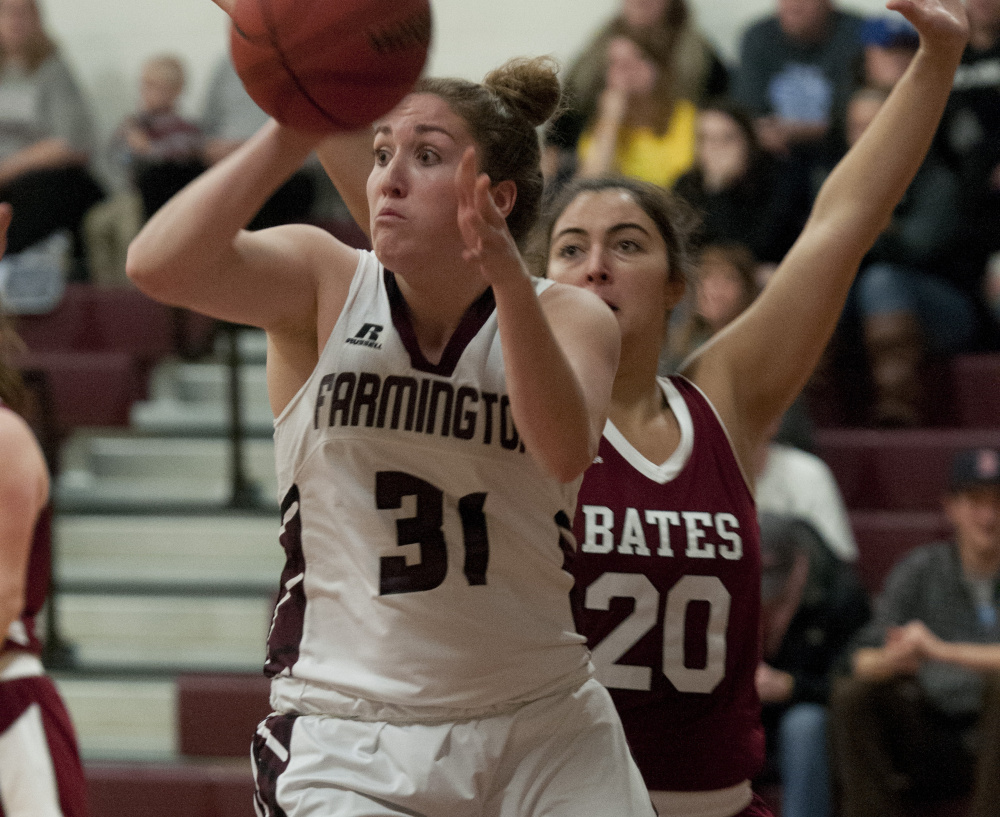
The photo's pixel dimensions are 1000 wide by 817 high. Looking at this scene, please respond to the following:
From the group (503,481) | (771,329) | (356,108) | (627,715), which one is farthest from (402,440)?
(771,329)

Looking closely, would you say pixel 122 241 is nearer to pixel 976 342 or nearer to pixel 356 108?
pixel 976 342

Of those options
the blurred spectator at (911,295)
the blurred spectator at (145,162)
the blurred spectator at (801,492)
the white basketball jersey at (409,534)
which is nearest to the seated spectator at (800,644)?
the blurred spectator at (801,492)

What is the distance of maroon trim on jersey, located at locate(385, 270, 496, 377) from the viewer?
6.89ft

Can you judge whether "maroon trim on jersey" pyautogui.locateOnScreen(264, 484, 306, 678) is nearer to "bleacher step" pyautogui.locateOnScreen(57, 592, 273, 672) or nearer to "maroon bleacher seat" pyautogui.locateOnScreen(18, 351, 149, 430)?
"bleacher step" pyautogui.locateOnScreen(57, 592, 273, 672)

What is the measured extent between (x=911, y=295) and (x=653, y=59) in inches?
66.2

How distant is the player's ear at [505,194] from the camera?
2.22 metres

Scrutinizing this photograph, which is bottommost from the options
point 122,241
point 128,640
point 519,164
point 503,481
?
point 128,640

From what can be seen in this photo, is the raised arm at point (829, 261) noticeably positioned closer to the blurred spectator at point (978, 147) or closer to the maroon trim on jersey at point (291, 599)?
the maroon trim on jersey at point (291, 599)

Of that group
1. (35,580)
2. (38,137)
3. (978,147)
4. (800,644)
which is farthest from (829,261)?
(38,137)

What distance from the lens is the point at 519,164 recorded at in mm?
2258

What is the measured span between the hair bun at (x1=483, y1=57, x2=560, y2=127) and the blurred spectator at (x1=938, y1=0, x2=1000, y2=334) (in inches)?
169

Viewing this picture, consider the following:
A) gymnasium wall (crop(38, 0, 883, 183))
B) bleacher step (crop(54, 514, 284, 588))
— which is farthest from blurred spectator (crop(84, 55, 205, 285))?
bleacher step (crop(54, 514, 284, 588))

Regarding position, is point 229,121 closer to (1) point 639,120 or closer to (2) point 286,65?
(1) point 639,120

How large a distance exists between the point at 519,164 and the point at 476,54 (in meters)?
6.23
